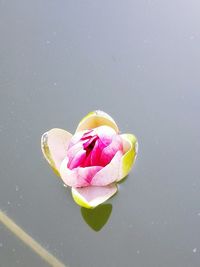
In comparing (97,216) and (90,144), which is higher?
(90,144)

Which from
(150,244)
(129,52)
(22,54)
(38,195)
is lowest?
(150,244)

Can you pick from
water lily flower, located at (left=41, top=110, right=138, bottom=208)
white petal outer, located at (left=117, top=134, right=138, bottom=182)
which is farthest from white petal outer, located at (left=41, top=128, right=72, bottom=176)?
white petal outer, located at (left=117, top=134, right=138, bottom=182)

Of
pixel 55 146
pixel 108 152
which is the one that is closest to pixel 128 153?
pixel 108 152

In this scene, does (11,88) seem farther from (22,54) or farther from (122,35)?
(122,35)

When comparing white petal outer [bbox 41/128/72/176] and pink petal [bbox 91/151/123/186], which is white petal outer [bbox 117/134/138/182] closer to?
pink petal [bbox 91/151/123/186]

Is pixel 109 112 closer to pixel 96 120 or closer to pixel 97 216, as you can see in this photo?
pixel 96 120

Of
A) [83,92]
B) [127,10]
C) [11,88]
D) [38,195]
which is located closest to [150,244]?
[38,195]
